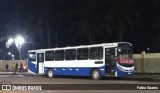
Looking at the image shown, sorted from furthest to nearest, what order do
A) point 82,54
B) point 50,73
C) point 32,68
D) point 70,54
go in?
point 32,68 < point 50,73 < point 70,54 < point 82,54

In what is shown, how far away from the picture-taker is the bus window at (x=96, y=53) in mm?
35497

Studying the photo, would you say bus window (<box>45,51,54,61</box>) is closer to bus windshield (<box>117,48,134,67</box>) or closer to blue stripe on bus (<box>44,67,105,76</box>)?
blue stripe on bus (<box>44,67,105,76</box>)

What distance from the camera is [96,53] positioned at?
3603 centimetres

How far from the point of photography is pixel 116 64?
34500 millimetres

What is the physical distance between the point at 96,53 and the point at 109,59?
1.53 metres

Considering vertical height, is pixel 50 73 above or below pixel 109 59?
below

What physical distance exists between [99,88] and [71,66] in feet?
50.9

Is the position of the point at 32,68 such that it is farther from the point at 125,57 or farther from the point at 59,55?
the point at 125,57

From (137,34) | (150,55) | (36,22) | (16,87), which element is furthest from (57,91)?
(36,22)

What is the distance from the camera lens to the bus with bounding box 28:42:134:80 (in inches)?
1363

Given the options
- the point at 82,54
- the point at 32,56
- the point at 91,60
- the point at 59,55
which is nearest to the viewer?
the point at 91,60

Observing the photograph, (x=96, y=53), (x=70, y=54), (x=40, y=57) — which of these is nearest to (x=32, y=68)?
(x=40, y=57)

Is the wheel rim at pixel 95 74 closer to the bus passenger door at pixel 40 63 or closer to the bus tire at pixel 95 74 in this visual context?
the bus tire at pixel 95 74

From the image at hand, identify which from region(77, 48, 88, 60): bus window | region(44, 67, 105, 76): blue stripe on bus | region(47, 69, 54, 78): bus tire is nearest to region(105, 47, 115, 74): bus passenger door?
region(44, 67, 105, 76): blue stripe on bus
